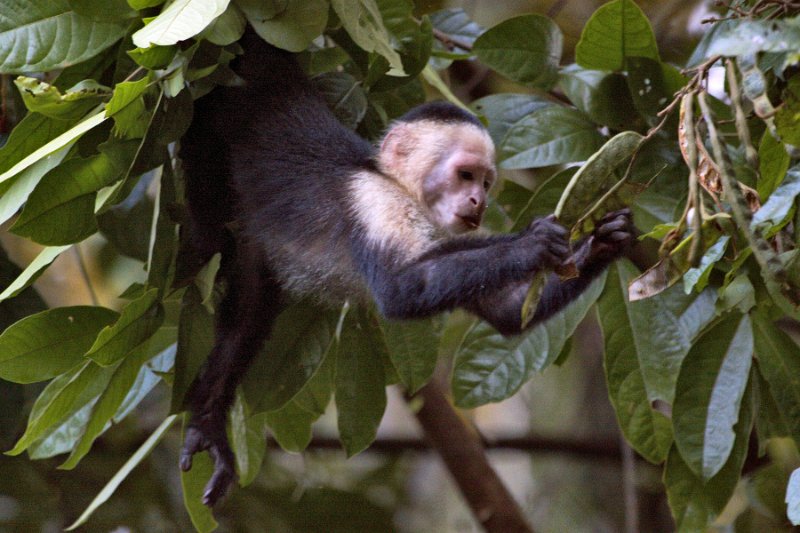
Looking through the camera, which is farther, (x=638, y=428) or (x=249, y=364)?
(x=249, y=364)

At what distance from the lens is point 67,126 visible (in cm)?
190

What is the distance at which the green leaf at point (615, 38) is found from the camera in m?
2.18

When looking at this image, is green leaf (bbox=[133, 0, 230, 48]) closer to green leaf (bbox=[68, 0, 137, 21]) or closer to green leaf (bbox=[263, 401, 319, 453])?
green leaf (bbox=[68, 0, 137, 21])

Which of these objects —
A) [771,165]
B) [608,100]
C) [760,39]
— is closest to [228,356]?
[608,100]

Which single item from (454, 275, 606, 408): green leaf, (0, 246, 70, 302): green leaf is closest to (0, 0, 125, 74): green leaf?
(0, 246, 70, 302): green leaf

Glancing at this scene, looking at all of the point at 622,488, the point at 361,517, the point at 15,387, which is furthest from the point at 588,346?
the point at 15,387

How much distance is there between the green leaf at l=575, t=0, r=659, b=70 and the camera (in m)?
2.18

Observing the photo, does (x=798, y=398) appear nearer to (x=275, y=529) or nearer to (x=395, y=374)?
(x=395, y=374)

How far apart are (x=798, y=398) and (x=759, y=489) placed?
900 millimetres

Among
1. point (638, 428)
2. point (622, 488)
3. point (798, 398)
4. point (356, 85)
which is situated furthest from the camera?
point (622, 488)

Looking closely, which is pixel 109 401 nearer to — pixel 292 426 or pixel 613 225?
pixel 292 426

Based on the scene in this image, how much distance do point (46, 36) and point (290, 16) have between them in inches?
19.6

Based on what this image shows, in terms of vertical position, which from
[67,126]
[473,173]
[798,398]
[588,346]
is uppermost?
[67,126]

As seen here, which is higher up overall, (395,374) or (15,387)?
(15,387)
